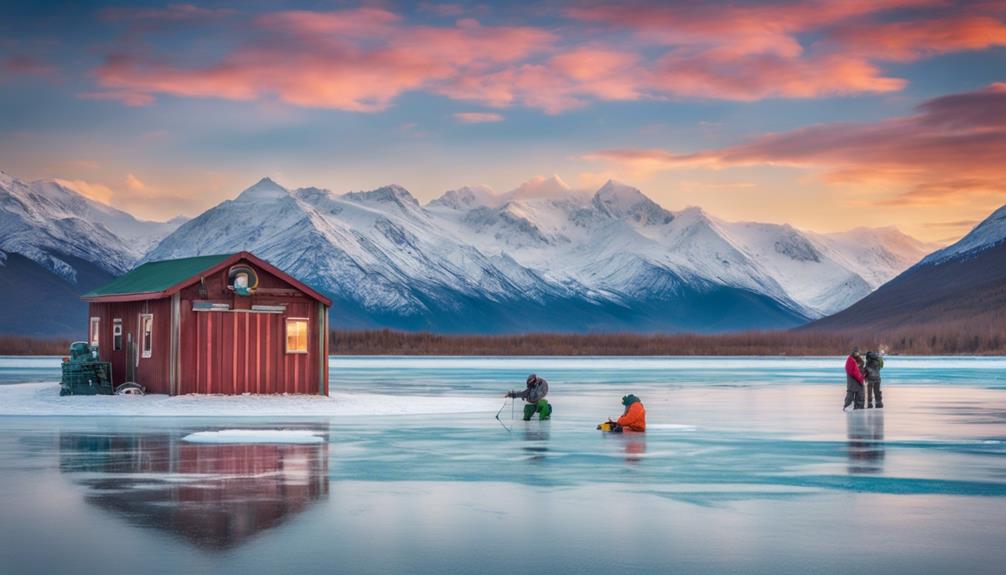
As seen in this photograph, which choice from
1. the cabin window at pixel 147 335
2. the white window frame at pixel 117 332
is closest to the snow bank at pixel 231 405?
the cabin window at pixel 147 335

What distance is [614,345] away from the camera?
12875 centimetres

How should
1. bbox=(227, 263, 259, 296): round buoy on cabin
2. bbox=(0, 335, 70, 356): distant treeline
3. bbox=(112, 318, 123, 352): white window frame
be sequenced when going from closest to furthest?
bbox=(227, 263, 259, 296): round buoy on cabin < bbox=(112, 318, 123, 352): white window frame < bbox=(0, 335, 70, 356): distant treeline

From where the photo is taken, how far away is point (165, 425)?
104ft

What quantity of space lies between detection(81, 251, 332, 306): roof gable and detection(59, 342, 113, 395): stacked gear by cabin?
2231mm

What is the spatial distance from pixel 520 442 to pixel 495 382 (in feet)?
109

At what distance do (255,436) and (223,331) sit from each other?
43.8ft

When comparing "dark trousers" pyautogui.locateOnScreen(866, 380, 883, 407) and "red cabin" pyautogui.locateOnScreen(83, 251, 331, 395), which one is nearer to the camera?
"dark trousers" pyautogui.locateOnScreen(866, 380, 883, 407)

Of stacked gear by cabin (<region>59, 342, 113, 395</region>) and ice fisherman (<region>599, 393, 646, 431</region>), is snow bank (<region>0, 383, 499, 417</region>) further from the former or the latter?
ice fisherman (<region>599, 393, 646, 431</region>)

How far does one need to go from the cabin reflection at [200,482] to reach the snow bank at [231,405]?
384 inches

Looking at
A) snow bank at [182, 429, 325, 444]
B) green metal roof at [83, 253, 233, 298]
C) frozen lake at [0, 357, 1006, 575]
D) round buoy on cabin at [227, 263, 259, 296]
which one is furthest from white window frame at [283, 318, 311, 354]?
snow bank at [182, 429, 325, 444]

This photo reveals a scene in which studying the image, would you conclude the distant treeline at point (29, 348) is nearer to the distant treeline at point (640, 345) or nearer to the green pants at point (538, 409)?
the distant treeline at point (640, 345)

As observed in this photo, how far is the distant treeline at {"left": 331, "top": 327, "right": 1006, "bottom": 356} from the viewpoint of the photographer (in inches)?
4636

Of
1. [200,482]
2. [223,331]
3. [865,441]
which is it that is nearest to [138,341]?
[223,331]

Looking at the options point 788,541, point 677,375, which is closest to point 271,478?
point 788,541
